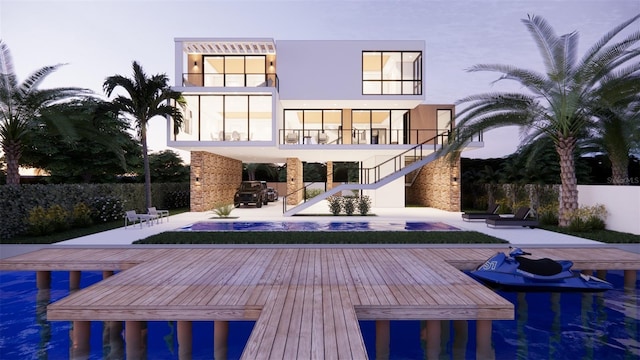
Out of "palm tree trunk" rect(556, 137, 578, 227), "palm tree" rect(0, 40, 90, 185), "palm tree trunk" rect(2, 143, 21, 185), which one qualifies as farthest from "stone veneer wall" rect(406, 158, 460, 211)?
"palm tree trunk" rect(2, 143, 21, 185)

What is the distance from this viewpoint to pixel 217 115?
20297 millimetres

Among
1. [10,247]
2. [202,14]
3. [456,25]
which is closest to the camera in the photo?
[10,247]

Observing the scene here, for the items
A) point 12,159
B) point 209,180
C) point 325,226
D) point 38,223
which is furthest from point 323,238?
point 209,180

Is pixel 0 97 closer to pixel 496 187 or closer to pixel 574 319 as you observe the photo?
pixel 574 319

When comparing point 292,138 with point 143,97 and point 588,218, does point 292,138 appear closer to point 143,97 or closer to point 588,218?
point 143,97

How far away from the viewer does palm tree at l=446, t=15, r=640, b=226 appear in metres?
11.8

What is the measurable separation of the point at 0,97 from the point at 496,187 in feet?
78.6

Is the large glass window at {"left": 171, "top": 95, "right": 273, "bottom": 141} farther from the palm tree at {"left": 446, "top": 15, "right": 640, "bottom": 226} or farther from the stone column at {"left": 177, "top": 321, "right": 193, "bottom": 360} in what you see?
the stone column at {"left": 177, "top": 321, "right": 193, "bottom": 360}

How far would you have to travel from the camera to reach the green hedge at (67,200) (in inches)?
445

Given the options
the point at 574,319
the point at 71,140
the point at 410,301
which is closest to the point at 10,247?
the point at 71,140

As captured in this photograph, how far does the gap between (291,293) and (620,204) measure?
13392 millimetres

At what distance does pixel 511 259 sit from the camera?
7492 millimetres

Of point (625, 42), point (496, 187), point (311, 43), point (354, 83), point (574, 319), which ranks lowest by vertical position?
point (574, 319)

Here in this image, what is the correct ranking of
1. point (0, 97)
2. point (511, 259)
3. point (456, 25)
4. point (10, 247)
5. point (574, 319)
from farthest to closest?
point (456, 25) < point (0, 97) < point (10, 247) < point (511, 259) < point (574, 319)
